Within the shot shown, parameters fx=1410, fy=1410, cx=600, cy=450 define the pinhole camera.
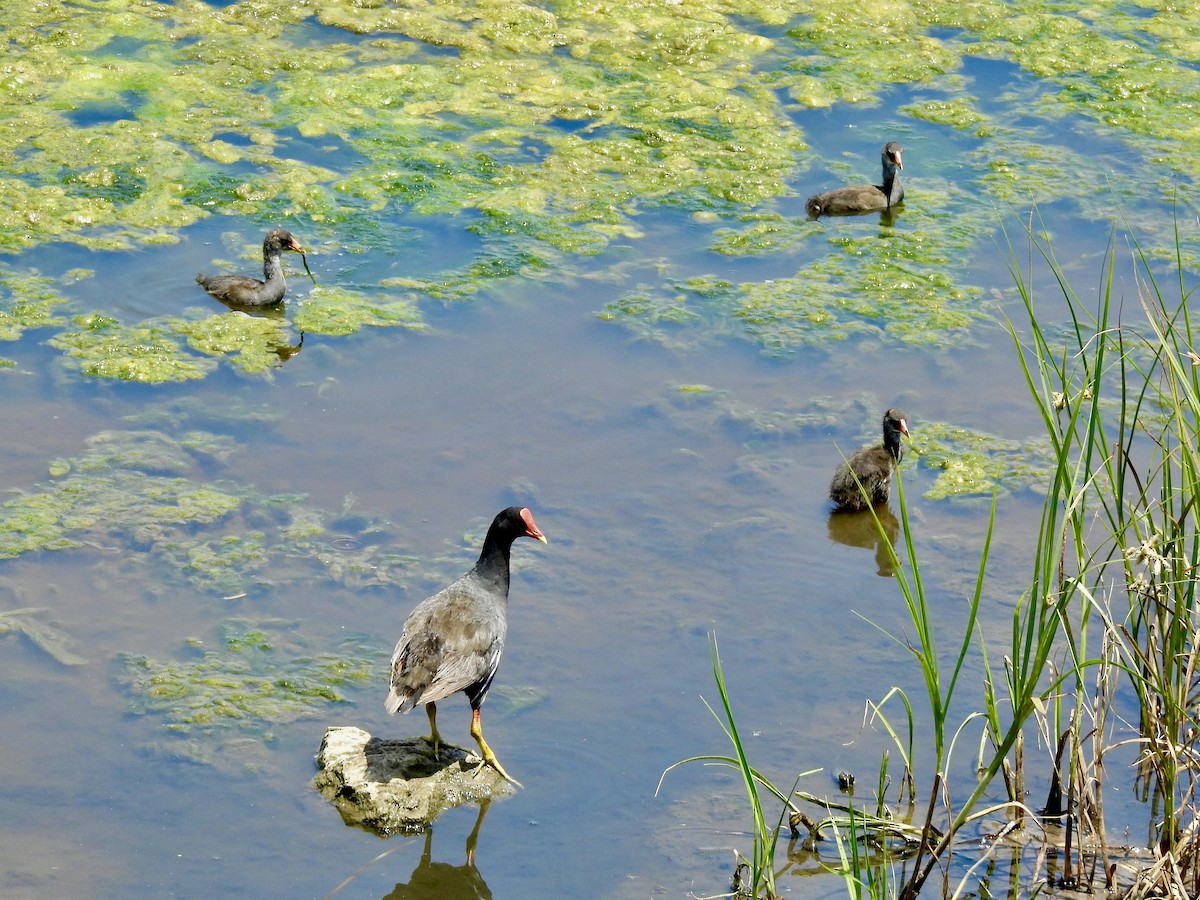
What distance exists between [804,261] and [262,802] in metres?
6.05

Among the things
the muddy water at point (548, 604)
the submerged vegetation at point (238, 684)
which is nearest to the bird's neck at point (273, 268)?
the muddy water at point (548, 604)

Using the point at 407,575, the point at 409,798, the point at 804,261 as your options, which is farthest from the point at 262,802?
the point at 804,261

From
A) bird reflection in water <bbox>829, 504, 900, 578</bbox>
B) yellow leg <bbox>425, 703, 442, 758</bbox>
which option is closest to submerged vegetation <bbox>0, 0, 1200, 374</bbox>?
bird reflection in water <bbox>829, 504, 900, 578</bbox>

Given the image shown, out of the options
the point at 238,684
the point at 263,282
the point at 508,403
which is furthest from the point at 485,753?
the point at 263,282

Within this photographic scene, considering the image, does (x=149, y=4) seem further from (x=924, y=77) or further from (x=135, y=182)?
(x=924, y=77)

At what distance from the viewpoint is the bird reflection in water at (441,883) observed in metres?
5.04

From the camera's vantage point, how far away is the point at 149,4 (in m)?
12.7

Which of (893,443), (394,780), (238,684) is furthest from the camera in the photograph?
(893,443)

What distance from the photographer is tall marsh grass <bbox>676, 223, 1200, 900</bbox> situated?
12.8 feet

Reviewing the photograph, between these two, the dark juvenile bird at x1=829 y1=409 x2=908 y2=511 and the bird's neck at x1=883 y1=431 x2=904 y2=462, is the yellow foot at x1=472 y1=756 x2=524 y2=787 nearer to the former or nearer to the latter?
the dark juvenile bird at x1=829 y1=409 x2=908 y2=511

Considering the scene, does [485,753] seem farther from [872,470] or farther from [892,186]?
[892,186]

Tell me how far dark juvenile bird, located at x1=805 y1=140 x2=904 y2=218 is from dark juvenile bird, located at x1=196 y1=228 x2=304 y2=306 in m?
3.84

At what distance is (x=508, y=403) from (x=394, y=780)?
331cm

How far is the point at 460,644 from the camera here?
561 centimetres
